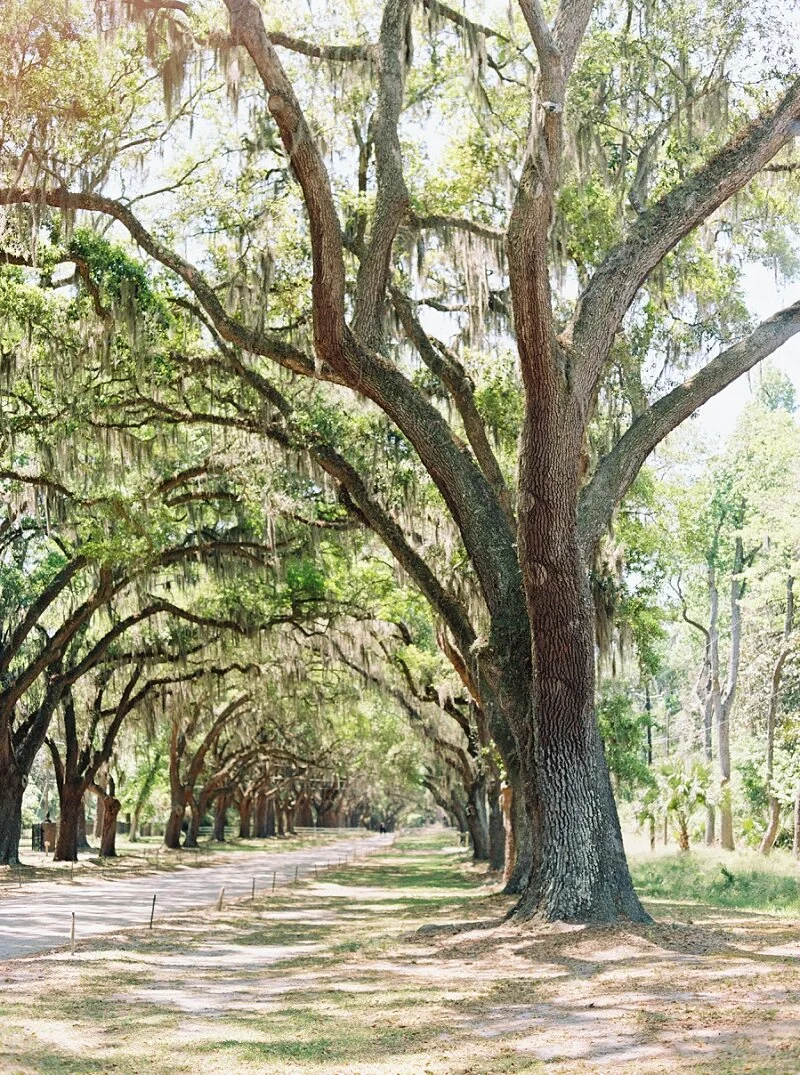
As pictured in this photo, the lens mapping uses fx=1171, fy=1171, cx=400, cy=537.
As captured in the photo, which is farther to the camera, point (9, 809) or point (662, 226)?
point (9, 809)

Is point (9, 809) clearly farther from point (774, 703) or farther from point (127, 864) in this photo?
point (774, 703)

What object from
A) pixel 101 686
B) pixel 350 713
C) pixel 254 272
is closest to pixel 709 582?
pixel 350 713

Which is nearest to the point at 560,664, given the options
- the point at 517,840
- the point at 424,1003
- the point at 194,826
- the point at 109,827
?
the point at 424,1003

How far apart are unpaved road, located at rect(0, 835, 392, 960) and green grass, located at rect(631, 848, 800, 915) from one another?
7.80 metres

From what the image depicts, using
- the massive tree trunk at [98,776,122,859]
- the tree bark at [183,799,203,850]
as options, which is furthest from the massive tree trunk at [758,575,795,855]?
the tree bark at [183,799,203,850]

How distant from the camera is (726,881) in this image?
Result: 20.8 metres

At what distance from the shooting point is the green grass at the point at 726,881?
56.9 feet

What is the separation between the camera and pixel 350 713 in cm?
3697

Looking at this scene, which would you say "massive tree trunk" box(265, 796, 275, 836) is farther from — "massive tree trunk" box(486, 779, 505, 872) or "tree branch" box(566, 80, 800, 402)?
"tree branch" box(566, 80, 800, 402)

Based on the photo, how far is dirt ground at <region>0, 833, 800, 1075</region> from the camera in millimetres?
5918

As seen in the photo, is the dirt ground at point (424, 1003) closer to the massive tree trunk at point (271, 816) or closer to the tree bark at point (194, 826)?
the tree bark at point (194, 826)

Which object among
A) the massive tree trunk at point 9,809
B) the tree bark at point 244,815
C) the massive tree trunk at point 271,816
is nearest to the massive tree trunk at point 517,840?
the massive tree trunk at point 9,809

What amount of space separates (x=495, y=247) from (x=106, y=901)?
12283 mm

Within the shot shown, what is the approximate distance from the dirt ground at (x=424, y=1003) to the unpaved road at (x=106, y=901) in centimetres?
119
